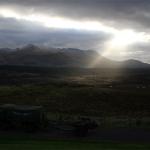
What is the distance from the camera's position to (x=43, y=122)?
1237 inches

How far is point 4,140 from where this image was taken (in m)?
26.0

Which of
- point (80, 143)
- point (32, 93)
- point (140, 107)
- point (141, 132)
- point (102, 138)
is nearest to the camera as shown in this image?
point (80, 143)

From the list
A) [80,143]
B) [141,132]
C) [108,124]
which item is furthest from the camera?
[108,124]

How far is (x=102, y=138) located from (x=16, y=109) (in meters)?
7.99

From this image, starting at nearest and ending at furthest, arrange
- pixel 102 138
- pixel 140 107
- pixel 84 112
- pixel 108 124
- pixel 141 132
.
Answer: pixel 102 138 → pixel 141 132 → pixel 108 124 → pixel 84 112 → pixel 140 107

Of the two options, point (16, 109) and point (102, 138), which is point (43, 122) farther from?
point (102, 138)

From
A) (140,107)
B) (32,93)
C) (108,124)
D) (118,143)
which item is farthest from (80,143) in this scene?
(32,93)

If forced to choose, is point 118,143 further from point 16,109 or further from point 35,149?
point 16,109

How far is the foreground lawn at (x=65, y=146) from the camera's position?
22477mm

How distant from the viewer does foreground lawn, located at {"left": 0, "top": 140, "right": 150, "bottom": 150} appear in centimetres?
2248

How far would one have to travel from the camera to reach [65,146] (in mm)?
23484

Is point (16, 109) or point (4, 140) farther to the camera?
point (16, 109)

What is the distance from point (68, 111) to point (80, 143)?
22625mm

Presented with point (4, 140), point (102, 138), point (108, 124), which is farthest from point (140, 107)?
point (4, 140)
